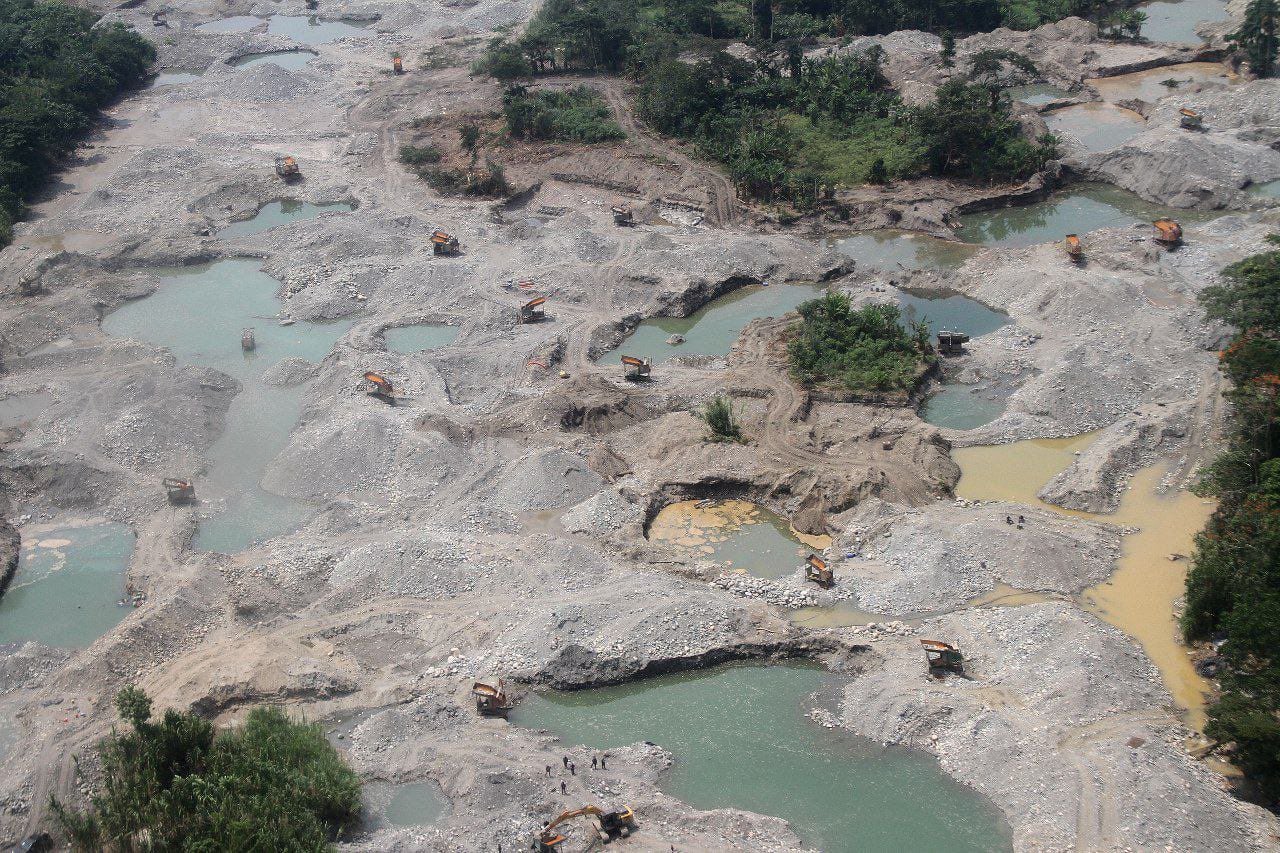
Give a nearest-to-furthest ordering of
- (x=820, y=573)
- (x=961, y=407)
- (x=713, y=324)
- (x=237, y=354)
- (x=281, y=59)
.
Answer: (x=820, y=573) → (x=961, y=407) → (x=237, y=354) → (x=713, y=324) → (x=281, y=59)

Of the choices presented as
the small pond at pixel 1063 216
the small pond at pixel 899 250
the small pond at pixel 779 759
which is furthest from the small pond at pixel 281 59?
the small pond at pixel 779 759

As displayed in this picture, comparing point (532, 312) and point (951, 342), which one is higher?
point (532, 312)

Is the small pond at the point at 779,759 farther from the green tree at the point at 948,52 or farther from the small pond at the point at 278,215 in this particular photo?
the green tree at the point at 948,52

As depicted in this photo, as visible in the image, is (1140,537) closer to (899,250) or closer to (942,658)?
(942,658)

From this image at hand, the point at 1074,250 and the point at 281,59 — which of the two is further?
the point at 281,59

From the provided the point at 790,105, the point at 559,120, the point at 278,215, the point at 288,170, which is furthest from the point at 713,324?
the point at 288,170

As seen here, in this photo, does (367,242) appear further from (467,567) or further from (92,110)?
(92,110)

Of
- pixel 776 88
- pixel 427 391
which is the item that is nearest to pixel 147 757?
pixel 427 391
